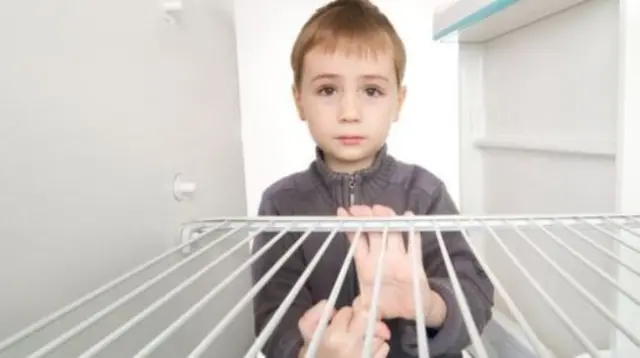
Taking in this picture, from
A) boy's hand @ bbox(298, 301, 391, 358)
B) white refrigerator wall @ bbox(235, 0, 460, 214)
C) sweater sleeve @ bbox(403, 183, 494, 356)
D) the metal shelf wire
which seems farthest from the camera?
white refrigerator wall @ bbox(235, 0, 460, 214)

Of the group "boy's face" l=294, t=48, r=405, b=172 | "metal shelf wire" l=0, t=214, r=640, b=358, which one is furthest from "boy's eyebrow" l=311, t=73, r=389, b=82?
"metal shelf wire" l=0, t=214, r=640, b=358

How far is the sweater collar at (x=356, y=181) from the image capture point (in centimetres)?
85

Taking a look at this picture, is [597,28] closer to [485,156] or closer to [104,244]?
[485,156]

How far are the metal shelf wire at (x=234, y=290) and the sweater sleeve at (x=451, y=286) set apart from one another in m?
0.06

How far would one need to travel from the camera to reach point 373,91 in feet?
2.76

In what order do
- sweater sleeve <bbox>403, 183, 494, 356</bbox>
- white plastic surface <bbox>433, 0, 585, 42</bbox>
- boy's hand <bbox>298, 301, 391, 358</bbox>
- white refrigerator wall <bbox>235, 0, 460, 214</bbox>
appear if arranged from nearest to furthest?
boy's hand <bbox>298, 301, 391, 358</bbox>
sweater sleeve <bbox>403, 183, 494, 356</bbox>
white plastic surface <bbox>433, 0, 585, 42</bbox>
white refrigerator wall <bbox>235, 0, 460, 214</bbox>

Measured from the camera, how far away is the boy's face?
82cm

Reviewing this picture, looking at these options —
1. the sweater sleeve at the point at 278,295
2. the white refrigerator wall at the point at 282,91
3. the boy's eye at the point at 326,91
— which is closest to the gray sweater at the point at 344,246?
the sweater sleeve at the point at 278,295

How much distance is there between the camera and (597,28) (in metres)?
0.90

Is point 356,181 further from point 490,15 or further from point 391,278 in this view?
point 490,15

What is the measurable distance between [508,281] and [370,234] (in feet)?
2.33

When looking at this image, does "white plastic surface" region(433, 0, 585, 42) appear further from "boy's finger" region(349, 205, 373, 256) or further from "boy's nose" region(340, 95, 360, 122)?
"boy's finger" region(349, 205, 373, 256)

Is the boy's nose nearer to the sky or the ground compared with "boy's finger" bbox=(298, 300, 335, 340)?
nearer to the sky

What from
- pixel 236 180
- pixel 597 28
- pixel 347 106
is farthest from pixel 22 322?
pixel 597 28
